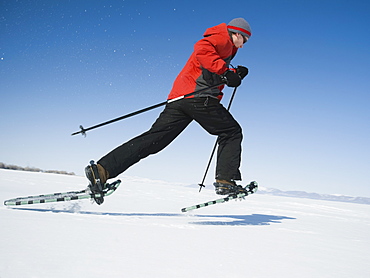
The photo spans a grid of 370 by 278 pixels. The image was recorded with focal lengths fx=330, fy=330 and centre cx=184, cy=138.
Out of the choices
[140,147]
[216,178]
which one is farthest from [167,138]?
[216,178]

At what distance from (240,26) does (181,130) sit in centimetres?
119

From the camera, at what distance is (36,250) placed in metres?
1.52

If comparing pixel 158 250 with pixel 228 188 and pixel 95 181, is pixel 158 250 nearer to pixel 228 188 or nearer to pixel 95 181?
pixel 95 181

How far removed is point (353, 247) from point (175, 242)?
4.54 feet

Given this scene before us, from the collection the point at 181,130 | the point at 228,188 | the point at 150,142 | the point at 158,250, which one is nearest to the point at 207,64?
the point at 181,130

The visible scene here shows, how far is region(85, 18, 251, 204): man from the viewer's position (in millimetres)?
3066

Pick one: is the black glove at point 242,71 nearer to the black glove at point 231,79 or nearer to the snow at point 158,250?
the black glove at point 231,79

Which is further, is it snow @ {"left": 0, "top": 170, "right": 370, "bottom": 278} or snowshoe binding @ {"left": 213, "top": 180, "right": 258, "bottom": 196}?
snowshoe binding @ {"left": 213, "top": 180, "right": 258, "bottom": 196}

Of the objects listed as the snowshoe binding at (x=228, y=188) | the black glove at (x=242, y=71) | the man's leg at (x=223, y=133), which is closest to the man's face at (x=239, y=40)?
the black glove at (x=242, y=71)

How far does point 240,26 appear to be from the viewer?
3293 mm

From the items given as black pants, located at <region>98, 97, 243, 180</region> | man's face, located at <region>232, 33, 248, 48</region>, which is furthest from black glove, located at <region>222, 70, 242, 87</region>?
man's face, located at <region>232, 33, 248, 48</region>

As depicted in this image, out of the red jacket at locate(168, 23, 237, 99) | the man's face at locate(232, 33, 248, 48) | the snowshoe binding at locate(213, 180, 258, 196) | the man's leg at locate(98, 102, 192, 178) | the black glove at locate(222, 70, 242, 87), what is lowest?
the snowshoe binding at locate(213, 180, 258, 196)

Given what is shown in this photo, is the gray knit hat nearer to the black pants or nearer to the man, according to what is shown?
the man

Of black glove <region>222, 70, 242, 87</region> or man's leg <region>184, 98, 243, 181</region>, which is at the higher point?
black glove <region>222, 70, 242, 87</region>
